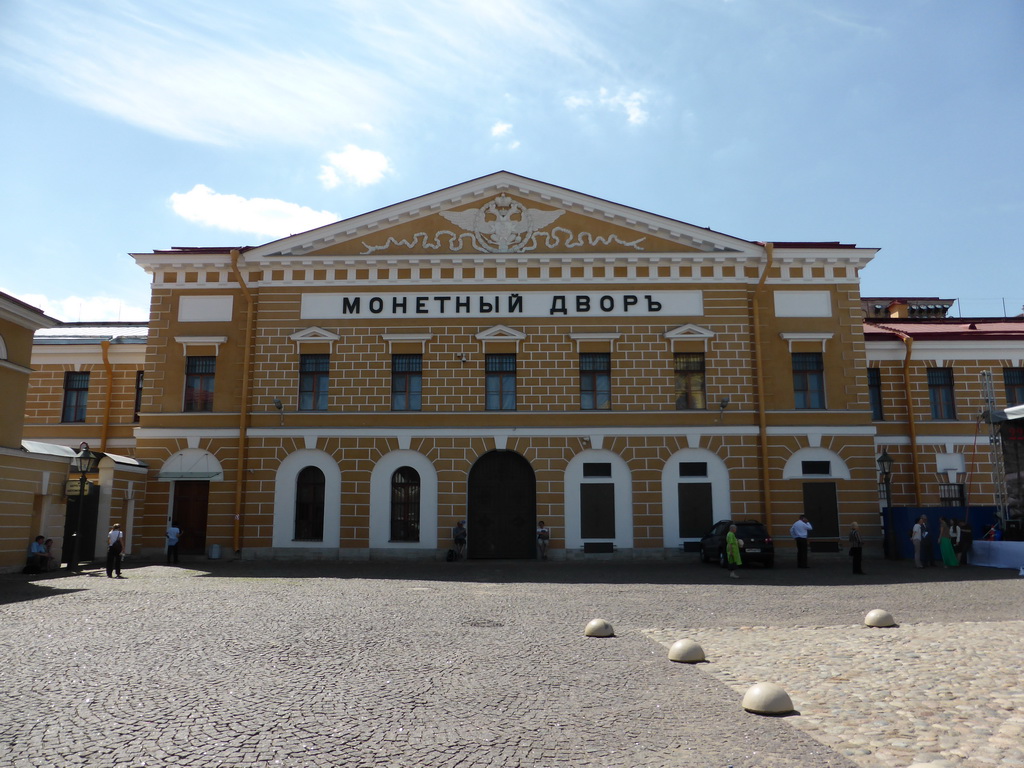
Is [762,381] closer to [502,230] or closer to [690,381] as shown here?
[690,381]

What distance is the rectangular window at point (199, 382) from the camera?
92.7 feet

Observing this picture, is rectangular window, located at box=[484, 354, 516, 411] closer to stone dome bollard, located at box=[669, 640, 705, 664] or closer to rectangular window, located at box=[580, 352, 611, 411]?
rectangular window, located at box=[580, 352, 611, 411]

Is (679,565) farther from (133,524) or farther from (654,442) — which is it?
(133,524)

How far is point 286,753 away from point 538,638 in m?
6.16

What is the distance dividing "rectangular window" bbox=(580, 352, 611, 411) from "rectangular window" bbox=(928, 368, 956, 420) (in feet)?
41.8

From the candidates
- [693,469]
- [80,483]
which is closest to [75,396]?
[80,483]

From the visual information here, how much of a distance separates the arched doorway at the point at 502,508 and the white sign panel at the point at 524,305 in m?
5.00

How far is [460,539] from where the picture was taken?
2609 centimetres

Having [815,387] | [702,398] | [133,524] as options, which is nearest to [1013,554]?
[815,387]

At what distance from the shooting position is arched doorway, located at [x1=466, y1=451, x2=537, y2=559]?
27.0m

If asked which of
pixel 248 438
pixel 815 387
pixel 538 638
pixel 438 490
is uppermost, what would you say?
pixel 815 387

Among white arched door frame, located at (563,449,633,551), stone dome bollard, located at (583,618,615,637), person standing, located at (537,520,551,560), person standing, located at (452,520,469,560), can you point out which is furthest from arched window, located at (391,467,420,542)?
stone dome bollard, located at (583,618,615,637)

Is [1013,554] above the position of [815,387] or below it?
below

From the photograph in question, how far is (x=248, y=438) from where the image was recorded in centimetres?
2758
